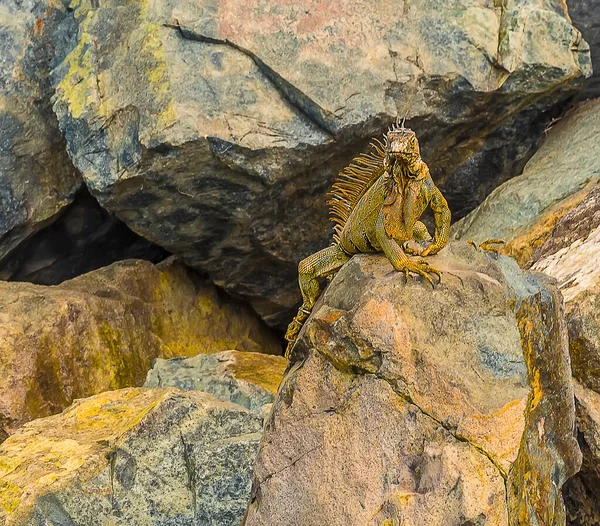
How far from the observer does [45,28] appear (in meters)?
6.28

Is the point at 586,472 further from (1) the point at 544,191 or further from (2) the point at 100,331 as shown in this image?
(2) the point at 100,331

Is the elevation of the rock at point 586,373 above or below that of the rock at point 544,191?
below

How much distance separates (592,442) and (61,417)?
10.0 feet

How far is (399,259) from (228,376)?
223cm

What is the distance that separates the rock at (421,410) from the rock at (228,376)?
163 cm

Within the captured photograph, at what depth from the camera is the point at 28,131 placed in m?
6.15

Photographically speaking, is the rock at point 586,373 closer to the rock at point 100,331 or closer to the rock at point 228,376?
the rock at point 228,376

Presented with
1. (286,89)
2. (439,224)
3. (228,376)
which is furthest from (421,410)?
(286,89)

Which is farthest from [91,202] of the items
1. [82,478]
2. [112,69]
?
[82,478]

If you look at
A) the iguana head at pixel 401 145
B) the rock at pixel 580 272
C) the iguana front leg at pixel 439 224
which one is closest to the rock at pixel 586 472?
the rock at pixel 580 272

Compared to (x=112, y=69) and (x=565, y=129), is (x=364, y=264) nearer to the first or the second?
(x=112, y=69)

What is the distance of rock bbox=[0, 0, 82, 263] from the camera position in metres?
6.08

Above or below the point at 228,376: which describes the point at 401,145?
above

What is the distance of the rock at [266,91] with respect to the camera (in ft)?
18.1
